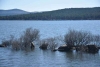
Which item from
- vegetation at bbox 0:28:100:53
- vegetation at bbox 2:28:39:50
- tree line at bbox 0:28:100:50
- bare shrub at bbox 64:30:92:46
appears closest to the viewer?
vegetation at bbox 0:28:100:53

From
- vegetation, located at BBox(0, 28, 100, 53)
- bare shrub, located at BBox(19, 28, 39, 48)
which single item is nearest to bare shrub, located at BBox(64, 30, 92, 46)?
vegetation, located at BBox(0, 28, 100, 53)

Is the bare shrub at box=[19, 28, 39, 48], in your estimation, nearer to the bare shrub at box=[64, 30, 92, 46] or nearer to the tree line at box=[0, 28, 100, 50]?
the tree line at box=[0, 28, 100, 50]

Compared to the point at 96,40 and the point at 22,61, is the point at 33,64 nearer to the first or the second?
the point at 22,61

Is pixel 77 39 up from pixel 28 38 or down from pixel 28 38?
down

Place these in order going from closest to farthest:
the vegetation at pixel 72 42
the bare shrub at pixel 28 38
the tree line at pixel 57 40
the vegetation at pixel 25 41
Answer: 1. the vegetation at pixel 72 42
2. the tree line at pixel 57 40
3. the vegetation at pixel 25 41
4. the bare shrub at pixel 28 38

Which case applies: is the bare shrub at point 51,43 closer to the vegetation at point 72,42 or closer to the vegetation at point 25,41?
the vegetation at point 72,42

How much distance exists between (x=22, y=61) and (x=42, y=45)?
1483 centimetres

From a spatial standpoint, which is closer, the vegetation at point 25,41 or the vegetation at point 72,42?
the vegetation at point 72,42

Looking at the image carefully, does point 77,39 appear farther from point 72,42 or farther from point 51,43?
point 51,43

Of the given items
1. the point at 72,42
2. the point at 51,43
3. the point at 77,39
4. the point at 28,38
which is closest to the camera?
the point at 77,39

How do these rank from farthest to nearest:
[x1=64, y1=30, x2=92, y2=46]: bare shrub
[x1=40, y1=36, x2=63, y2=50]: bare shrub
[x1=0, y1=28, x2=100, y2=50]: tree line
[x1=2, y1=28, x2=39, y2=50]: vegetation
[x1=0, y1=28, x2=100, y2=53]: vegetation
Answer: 1. [x1=2, y1=28, x2=39, y2=50]: vegetation
2. [x1=40, y1=36, x2=63, y2=50]: bare shrub
3. [x1=0, y1=28, x2=100, y2=50]: tree line
4. [x1=64, y1=30, x2=92, y2=46]: bare shrub
5. [x1=0, y1=28, x2=100, y2=53]: vegetation

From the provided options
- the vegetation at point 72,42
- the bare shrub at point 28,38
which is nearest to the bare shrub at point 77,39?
the vegetation at point 72,42

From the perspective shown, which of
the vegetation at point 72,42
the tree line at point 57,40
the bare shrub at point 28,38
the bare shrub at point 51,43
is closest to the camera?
the vegetation at point 72,42

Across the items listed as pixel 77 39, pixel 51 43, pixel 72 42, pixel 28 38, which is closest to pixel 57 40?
pixel 51 43
